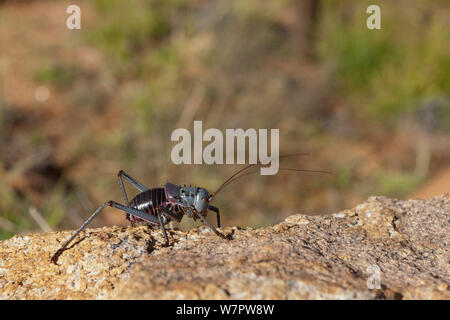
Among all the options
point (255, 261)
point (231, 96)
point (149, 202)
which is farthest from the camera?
point (231, 96)

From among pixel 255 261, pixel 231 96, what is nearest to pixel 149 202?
pixel 255 261

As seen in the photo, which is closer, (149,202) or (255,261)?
(255,261)

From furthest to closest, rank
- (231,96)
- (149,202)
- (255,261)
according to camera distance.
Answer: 1. (231,96)
2. (149,202)
3. (255,261)

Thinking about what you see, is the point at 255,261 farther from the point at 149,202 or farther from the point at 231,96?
the point at 231,96

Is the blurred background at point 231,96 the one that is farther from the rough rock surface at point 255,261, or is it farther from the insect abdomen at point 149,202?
the rough rock surface at point 255,261

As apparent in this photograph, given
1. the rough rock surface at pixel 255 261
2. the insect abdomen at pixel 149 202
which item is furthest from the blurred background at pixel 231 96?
Answer: the rough rock surface at pixel 255 261

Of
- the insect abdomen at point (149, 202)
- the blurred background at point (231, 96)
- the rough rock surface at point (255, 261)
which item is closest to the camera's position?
the rough rock surface at point (255, 261)

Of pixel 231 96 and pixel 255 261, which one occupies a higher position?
pixel 231 96
